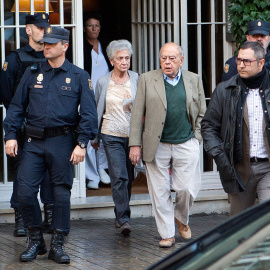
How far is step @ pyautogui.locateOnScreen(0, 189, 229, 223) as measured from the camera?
29.0ft

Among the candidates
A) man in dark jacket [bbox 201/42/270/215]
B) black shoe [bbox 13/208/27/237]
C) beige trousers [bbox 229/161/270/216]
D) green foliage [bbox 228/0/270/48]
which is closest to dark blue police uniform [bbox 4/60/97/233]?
black shoe [bbox 13/208/27/237]

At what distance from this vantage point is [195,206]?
30.5 ft

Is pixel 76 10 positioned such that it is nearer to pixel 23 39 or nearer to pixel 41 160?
pixel 23 39

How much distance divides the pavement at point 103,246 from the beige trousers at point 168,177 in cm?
28

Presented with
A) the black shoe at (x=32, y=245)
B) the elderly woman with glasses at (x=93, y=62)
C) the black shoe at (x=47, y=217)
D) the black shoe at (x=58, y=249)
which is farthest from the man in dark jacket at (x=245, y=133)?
the elderly woman with glasses at (x=93, y=62)

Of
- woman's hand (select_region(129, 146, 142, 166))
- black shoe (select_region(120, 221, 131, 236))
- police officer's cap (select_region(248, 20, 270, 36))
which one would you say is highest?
police officer's cap (select_region(248, 20, 270, 36))

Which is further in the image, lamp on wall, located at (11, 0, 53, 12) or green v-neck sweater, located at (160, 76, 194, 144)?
lamp on wall, located at (11, 0, 53, 12)

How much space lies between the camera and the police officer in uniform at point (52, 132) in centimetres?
685

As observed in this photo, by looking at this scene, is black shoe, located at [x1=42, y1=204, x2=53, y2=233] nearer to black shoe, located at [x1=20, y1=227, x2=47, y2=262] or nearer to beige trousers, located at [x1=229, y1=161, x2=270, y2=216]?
black shoe, located at [x1=20, y1=227, x2=47, y2=262]

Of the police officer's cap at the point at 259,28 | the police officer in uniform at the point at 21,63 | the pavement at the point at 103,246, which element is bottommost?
the pavement at the point at 103,246

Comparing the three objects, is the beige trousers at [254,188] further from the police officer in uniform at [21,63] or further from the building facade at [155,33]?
the building facade at [155,33]

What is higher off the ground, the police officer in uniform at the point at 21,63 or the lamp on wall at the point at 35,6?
the lamp on wall at the point at 35,6

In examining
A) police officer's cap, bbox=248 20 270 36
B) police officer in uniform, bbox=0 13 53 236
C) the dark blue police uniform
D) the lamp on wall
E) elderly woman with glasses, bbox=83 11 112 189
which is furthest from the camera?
elderly woman with glasses, bbox=83 11 112 189

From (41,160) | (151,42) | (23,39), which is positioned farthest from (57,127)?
(151,42)
